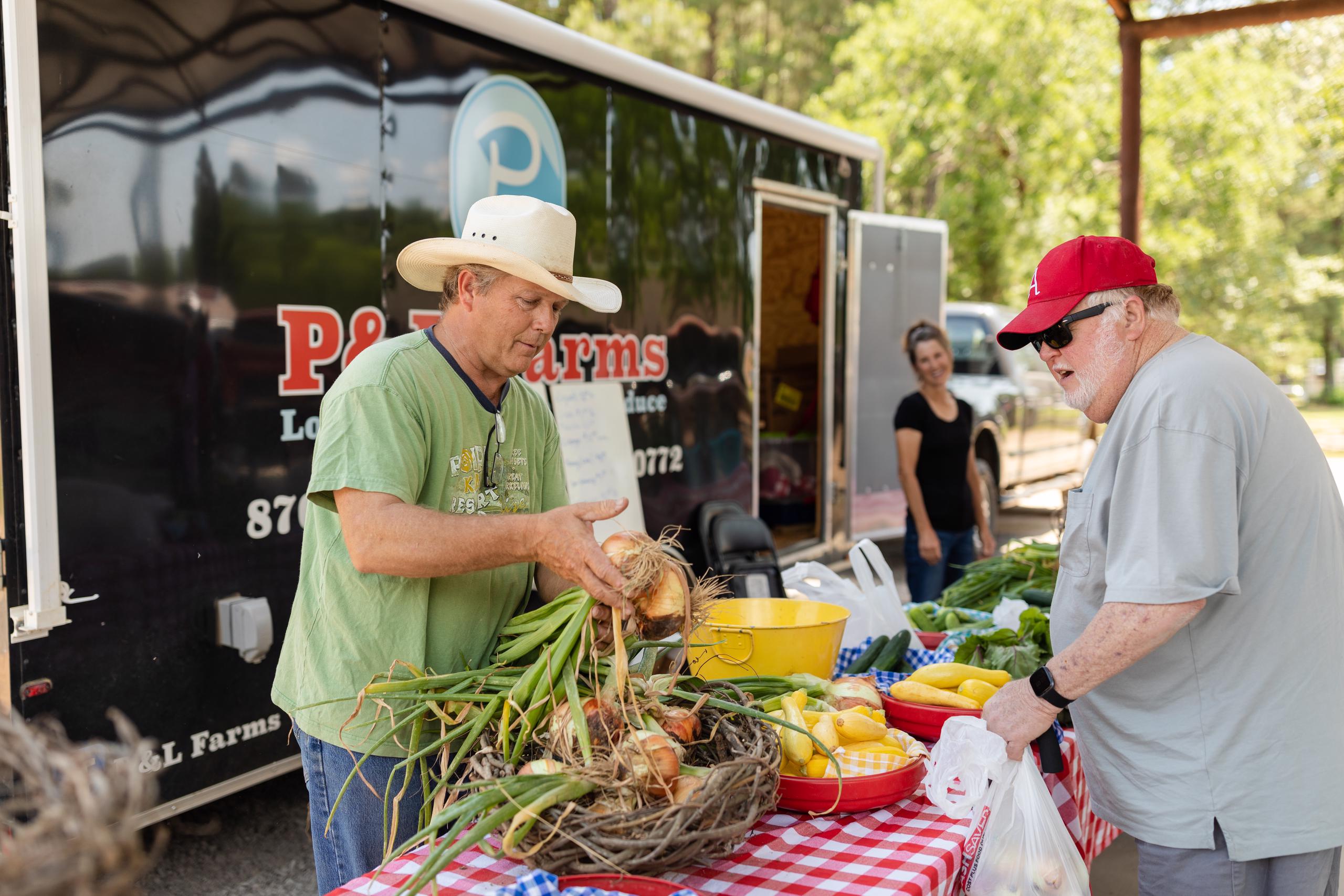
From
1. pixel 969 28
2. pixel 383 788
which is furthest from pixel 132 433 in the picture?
pixel 969 28

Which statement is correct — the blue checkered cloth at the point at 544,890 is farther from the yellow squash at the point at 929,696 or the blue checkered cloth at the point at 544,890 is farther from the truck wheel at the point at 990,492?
the truck wheel at the point at 990,492

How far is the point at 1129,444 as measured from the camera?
199cm

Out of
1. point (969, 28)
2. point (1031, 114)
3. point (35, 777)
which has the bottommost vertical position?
point (35, 777)

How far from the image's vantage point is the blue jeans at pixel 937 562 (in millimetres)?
5793

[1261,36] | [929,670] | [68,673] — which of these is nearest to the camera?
[929,670]

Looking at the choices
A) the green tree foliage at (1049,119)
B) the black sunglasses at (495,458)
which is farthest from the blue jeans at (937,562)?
the green tree foliage at (1049,119)

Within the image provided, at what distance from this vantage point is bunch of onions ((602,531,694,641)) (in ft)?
6.13

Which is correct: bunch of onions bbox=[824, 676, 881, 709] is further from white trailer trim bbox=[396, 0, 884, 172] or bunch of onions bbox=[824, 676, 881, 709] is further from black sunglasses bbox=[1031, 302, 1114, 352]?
white trailer trim bbox=[396, 0, 884, 172]

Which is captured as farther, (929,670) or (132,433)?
(132,433)

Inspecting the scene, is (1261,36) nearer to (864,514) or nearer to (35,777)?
(864,514)

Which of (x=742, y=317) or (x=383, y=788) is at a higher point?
(x=742, y=317)

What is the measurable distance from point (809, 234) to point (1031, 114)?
992 centimetres

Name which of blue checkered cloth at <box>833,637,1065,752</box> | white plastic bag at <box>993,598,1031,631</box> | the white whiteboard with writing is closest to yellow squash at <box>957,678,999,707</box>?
blue checkered cloth at <box>833,637,1065,752</box>

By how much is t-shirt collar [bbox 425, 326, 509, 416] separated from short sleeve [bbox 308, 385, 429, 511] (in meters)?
0.18
